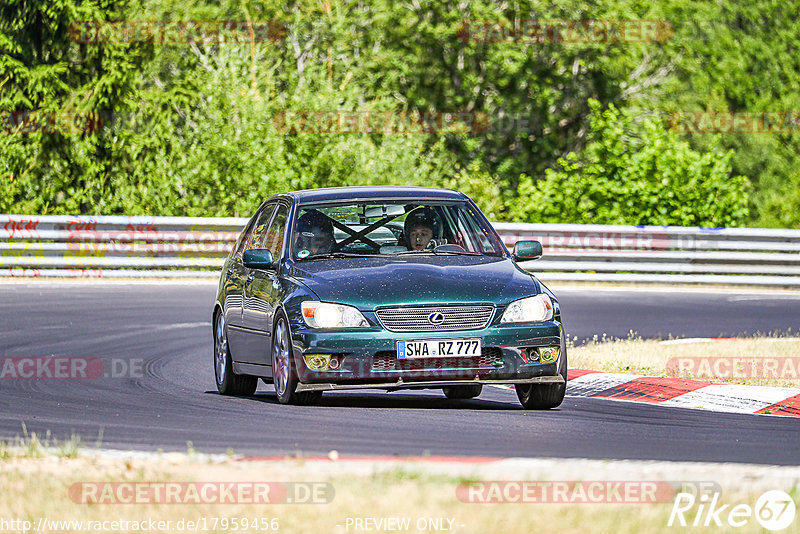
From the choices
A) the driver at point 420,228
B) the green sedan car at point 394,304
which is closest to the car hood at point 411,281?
the green sedan car at point 394,304

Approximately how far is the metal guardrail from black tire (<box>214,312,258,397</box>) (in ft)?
42.5

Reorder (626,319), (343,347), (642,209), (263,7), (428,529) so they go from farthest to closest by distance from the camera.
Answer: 1. (263,7)
2. (642,209)
3. (626,319)
4. (343,347)
5. (428,529)

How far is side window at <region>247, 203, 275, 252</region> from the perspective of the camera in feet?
38.6

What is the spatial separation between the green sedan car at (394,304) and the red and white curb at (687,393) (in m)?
1.29

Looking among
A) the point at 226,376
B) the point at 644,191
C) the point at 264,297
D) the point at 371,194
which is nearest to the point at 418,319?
the point at 264,297

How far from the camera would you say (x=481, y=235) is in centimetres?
1098

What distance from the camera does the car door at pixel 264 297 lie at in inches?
412

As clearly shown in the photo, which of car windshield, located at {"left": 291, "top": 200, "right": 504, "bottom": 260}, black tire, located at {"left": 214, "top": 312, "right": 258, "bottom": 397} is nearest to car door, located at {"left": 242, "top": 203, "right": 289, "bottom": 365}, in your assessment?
car windshield, located at {"left": 291, "top": 200, "right": 504, "bottom": 260}

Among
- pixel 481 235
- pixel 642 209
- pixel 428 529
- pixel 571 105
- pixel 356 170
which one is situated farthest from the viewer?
pixel 571 105

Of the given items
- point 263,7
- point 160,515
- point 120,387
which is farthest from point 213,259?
point 263,7

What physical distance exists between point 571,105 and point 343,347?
137ft

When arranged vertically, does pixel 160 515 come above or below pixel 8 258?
above

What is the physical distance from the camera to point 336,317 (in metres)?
9.54

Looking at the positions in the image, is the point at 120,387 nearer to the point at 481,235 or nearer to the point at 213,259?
the point at 481,235
